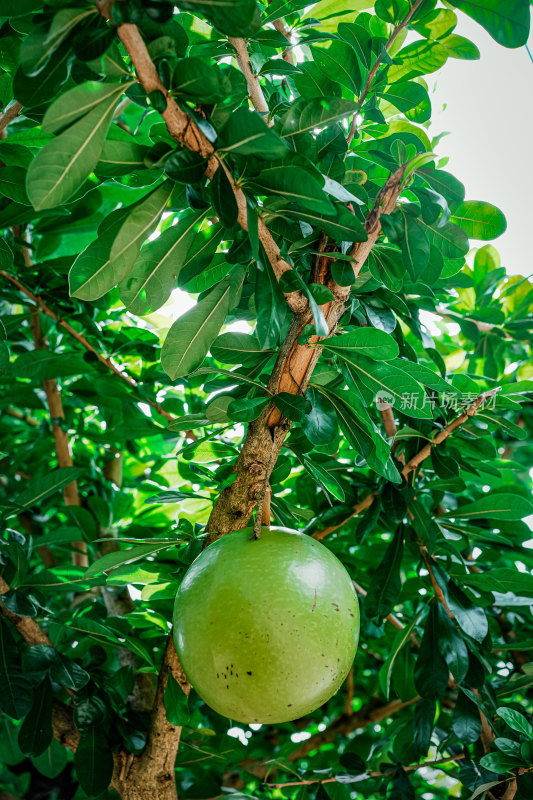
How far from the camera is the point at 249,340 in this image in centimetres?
88

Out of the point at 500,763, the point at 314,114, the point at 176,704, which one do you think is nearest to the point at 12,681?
the point at 176,704

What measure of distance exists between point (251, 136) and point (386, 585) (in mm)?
912

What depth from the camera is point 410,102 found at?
92 centimetres

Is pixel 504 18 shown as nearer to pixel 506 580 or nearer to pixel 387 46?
pixel 387 46

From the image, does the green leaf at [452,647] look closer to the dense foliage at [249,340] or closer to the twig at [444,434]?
the dense foliage at [249,340]

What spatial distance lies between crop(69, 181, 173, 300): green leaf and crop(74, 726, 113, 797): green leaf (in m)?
0.72

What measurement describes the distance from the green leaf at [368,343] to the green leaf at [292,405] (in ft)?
0.25

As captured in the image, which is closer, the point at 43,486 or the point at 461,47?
the point at 461,47

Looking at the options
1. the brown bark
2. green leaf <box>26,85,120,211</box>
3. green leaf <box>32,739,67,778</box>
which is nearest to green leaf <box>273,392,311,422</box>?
green leaf <box>26,85,120,211</box>

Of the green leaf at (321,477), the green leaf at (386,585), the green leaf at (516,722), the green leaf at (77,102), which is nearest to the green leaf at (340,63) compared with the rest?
the green leaf at (77,102)

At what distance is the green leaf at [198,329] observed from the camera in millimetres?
840

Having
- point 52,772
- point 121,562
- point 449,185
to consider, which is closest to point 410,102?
point 449,185

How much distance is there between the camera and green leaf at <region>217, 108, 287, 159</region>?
0.55 m

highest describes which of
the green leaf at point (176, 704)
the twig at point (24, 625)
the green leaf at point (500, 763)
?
the green leaf at point (176, 704)
